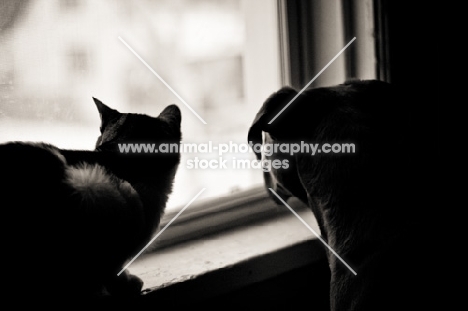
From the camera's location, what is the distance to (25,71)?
2.94 feet

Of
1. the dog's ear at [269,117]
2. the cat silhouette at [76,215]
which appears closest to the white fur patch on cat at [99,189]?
the cat silhouette at [76,215]

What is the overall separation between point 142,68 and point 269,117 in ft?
1.08

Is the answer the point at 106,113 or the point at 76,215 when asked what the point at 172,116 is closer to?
the point at 106,113

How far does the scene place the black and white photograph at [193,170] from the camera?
0.73 m

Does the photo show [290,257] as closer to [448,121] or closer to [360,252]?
[360,252]

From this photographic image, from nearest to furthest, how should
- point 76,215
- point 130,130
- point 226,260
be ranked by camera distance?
1. point 76,215
2. point 130,130
3. point 226,260

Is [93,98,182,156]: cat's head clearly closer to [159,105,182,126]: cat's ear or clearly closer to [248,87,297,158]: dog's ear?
[159,105,182,126]: cat's ear

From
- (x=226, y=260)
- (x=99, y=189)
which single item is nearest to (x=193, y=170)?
(x=226, y=260)

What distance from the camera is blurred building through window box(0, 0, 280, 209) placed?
90cm

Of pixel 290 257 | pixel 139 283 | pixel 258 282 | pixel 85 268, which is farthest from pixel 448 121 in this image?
pixel 85 268

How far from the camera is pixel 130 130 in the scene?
879mm

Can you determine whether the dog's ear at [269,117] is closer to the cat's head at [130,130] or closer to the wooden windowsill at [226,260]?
the cat's head at [130,130]

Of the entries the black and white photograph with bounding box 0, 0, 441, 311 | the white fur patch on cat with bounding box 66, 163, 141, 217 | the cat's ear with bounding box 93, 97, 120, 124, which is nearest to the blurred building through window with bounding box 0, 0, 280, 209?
the black and white photograph with bounding box 0, 0, 441, 311

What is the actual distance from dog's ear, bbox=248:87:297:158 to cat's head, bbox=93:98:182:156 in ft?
0.50
